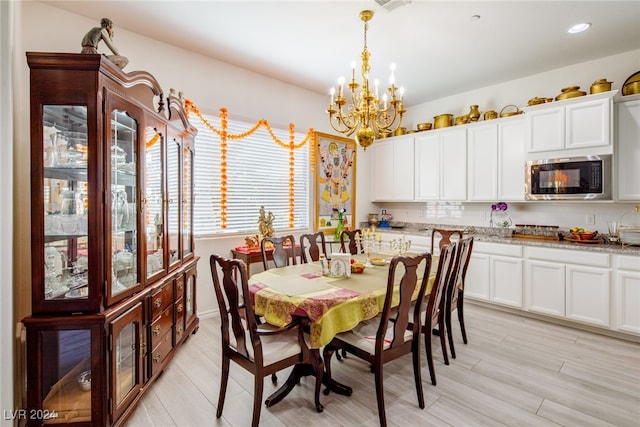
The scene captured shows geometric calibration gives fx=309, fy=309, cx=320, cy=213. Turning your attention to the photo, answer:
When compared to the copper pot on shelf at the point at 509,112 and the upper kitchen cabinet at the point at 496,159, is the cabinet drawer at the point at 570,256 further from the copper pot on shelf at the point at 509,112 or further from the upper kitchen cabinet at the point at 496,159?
the copper pot on shelf at the point at 509,112

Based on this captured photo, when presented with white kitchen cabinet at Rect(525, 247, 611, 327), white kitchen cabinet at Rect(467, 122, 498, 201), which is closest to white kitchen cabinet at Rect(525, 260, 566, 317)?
white kitchen cabinet at Rect(525, 247, 611, 327)

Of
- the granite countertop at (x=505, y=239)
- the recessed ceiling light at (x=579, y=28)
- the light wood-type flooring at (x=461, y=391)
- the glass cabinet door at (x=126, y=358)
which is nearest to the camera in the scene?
the glass cabinet door at (x=126, y=358)

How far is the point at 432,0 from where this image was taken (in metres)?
2.54

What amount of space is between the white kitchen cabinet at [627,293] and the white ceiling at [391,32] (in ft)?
7.44

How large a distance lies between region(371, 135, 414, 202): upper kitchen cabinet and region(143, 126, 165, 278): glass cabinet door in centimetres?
383

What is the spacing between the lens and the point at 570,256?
336 cm

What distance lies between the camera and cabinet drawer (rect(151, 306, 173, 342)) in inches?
89.4

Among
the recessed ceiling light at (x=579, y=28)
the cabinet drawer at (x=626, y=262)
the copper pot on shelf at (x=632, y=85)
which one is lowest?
the cabinet drawer at (x=626, y=262)

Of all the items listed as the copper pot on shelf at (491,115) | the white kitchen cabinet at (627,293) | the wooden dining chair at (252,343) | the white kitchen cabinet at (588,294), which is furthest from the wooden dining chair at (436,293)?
the copper pot on shelf at (491,115)

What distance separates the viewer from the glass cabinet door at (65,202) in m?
1.74

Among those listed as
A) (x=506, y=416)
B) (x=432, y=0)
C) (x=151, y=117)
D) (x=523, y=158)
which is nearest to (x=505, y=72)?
(x=523, y=158)

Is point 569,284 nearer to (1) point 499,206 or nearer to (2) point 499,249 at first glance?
(2) point 499,249

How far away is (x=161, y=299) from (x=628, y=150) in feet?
15.5

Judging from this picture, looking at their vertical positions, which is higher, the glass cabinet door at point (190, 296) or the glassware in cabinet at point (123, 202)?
the glassware in cabinet at point (123, 202)
